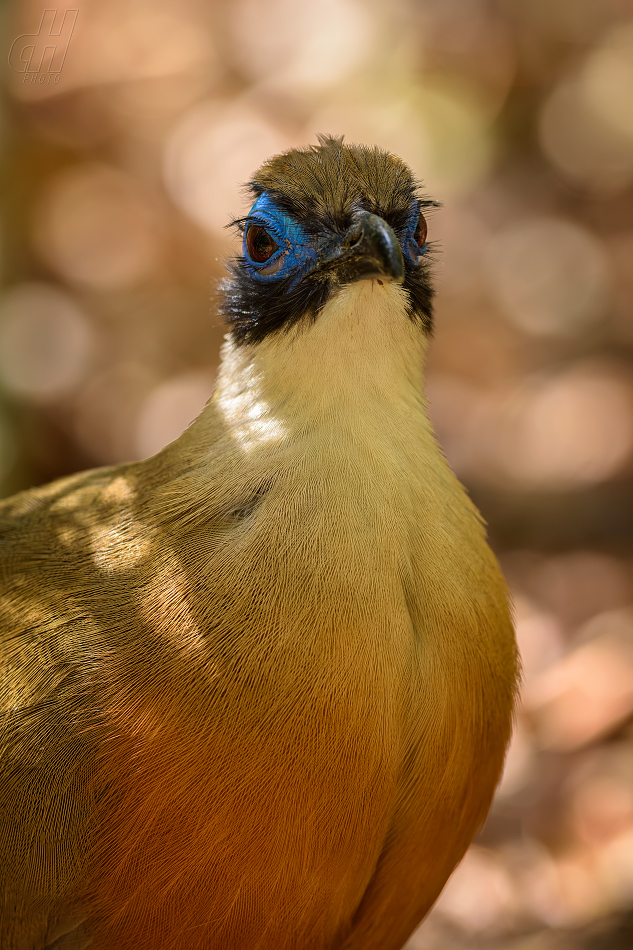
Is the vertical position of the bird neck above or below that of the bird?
above

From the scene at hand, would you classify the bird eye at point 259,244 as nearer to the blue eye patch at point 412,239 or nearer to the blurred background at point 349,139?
the blue eye patch at point 412,239

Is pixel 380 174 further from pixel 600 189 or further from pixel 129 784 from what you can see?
pixel 600 189

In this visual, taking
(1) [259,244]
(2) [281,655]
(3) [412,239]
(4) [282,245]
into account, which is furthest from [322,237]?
(2) [281,655]

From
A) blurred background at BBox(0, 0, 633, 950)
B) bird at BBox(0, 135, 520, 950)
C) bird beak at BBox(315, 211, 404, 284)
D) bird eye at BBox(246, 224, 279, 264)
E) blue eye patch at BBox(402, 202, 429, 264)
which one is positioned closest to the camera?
bird at BBox(0, 135, 520, 950)

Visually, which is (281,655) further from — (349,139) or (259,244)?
(349,139)

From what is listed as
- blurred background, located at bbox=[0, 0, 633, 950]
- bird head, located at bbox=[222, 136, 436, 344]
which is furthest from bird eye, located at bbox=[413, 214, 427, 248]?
blurred background, located at bbox=[0, 0, 633, 950]

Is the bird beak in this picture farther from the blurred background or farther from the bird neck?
the blurred background

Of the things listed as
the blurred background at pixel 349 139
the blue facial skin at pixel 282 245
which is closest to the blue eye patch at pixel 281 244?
the blue facial skin at pixel 282 245
